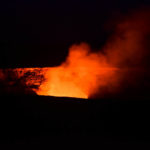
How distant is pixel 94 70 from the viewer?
139 inches

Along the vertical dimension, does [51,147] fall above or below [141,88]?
below

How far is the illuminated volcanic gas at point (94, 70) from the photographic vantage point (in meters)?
3.42

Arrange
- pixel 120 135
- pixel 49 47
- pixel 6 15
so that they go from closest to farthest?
pixel 120 135
pixel 49 47
pixel 6 15

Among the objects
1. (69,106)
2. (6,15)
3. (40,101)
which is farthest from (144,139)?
(6,15)

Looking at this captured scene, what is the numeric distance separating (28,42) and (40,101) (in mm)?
2053

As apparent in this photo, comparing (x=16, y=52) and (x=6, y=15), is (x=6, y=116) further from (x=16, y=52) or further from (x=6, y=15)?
(x=6, y=15)

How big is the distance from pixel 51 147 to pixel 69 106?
401 millimetres

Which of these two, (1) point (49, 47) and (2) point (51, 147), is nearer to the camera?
(2) point (51, 147)

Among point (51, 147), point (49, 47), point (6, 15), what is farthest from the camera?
point (6, 15)

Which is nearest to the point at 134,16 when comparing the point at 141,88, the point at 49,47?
the point at 141,88

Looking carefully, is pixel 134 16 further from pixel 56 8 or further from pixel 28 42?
pixel 28 42

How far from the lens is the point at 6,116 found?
6.94 ft

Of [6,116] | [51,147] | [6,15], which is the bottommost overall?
[51,147]

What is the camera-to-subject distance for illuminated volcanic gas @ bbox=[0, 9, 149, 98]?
342 cm
